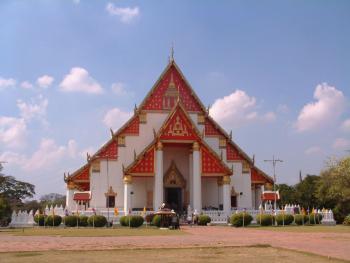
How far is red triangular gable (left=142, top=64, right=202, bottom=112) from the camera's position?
4125 centimetres

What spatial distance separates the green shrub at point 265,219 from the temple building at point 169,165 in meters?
4.18

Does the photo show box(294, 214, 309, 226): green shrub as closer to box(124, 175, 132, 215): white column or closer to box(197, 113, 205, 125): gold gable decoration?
box(197, 113, 205, 125): gold gable decoration

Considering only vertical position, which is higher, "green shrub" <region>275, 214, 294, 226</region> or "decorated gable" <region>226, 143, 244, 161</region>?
"decorated gable" <region>226, 143, 244, 161</region>

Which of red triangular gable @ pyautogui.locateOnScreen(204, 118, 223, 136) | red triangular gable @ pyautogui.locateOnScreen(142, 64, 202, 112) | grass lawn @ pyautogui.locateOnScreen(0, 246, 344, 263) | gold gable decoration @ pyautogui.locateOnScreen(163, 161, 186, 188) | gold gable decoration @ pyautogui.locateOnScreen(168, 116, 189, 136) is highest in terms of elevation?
red triangular gable @ pyautogui.locateOnScreen(142, 64, 202, 112)

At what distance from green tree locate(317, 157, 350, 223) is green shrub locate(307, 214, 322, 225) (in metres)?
8.77

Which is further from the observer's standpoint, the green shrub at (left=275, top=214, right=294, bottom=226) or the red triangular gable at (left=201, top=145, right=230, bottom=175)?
the red triangular gable at (left=201, top=145, right=230, bottom=175)

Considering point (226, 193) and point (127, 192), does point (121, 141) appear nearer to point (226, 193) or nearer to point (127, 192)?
point (127, 192)

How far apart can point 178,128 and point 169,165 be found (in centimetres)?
401

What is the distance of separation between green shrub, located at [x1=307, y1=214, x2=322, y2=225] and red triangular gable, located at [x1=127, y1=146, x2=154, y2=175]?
12.5 m

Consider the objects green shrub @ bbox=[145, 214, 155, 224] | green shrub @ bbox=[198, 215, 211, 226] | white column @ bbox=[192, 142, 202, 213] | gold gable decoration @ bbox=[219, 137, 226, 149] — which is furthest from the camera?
gold gable decoration @ bbox=[219, 137, 226, 149]

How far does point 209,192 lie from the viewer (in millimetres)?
40562

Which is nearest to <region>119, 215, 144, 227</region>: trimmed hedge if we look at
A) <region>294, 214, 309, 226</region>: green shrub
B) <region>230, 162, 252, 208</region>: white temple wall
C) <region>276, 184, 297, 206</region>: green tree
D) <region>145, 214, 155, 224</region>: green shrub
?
<region>145, 214, 155, 224</region>: green shrub

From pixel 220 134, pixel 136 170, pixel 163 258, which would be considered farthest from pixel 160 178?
pixel 163 258

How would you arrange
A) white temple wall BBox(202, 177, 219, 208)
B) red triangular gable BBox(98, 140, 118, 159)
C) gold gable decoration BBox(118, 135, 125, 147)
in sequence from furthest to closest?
white temple wall BBox(202, 177, 219, 208), gold gable decoration BBox(118, 135, 125, 147), red triangular gable BBox(98, 140, 118, 159)
